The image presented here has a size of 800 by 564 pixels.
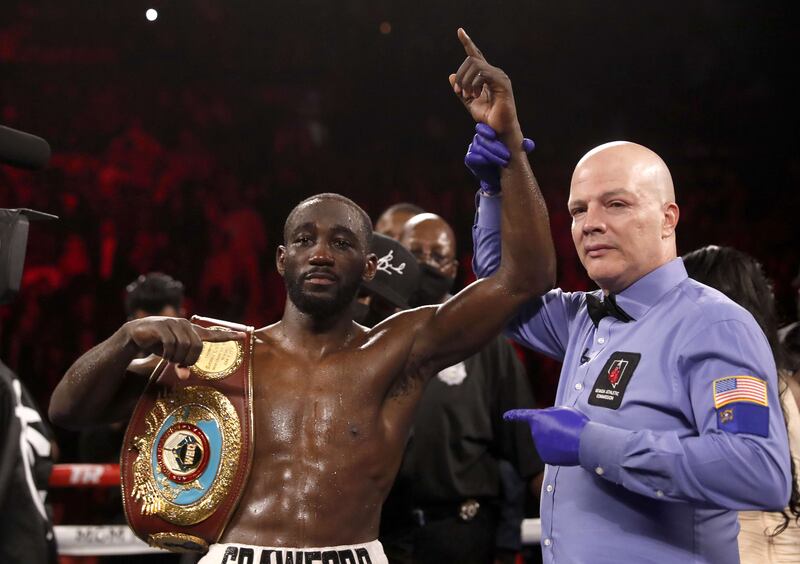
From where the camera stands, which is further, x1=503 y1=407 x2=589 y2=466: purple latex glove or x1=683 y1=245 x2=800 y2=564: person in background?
x1=683 y1=245 x2=800 y2=564: person in background

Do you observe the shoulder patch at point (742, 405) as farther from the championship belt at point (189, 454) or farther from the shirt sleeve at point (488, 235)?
the championship belt at point (189, 454)

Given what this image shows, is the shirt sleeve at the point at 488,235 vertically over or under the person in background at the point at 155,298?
under

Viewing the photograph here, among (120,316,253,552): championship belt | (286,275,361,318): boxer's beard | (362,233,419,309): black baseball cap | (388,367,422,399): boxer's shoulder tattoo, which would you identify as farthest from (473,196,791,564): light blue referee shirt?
(362,233,419,309): black baseball cap

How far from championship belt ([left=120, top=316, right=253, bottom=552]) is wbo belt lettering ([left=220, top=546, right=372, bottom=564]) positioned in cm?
5

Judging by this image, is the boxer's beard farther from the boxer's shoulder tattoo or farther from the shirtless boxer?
the boxer's shoulder tattoo

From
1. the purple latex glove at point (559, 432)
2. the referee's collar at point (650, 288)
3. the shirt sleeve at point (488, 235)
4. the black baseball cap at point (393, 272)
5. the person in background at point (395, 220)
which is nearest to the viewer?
the purple latex glove at point (559, 432)

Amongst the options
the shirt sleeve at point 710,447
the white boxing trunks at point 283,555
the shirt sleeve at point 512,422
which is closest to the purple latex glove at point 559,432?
the shirt sleeve at point 710,447

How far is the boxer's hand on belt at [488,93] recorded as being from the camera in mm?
1570

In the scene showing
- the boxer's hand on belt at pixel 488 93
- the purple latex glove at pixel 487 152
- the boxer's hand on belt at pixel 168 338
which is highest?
the boxer's hand on belt at pixel 488 93

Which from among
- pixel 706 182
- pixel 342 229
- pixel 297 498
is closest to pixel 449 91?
pixel 706 182

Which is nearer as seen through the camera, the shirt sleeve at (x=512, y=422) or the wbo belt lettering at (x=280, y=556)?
the wbo belt lettering at (x=280, y=556)

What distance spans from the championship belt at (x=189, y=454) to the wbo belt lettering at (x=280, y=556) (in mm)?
53

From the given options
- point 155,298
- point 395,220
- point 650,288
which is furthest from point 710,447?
point 155,298

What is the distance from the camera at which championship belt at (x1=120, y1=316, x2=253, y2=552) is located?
1.60 meters
